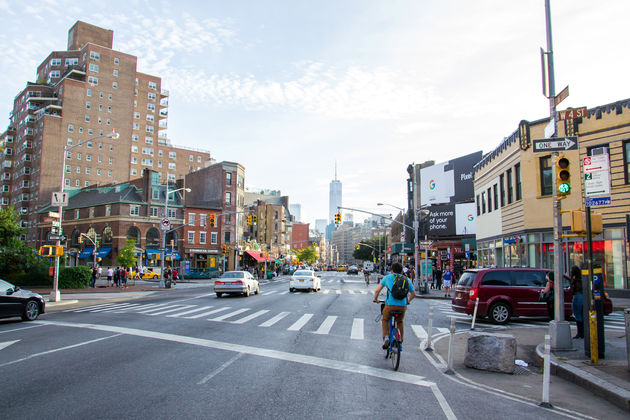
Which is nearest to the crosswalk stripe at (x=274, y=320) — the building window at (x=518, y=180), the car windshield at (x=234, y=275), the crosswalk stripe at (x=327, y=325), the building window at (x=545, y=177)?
the crosswalk stripe at (x=327, y=325)

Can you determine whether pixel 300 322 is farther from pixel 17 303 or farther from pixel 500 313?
pixel 17 303

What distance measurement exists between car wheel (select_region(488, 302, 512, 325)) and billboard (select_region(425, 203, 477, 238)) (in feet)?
154

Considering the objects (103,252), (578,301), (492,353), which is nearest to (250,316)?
(492,353)

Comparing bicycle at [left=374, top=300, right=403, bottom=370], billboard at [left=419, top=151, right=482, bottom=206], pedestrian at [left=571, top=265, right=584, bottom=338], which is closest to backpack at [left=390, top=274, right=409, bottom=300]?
bicycle at [left=374, top=300, right=403, bottom=370]

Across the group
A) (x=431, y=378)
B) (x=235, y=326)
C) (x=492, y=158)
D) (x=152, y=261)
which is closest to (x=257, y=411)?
(x=431, y=378)

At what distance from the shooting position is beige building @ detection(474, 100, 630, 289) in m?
22.6

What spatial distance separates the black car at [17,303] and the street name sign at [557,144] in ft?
A: 53.4

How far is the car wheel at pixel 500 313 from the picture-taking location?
50.5 ft

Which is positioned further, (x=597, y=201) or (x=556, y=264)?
(x=556, y=264)

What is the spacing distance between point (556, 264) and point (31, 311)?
53.7 ft

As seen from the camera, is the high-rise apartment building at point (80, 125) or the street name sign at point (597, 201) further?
the high-rise apartment building at point (80, 125)

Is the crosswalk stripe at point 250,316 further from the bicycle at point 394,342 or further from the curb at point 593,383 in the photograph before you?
the curb at point 593,383

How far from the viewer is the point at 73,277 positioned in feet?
116

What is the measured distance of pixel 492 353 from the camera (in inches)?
339
